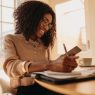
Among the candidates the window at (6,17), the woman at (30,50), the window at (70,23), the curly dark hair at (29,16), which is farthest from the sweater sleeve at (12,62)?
the window at (6,17)

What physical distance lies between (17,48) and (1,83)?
0.30 metres

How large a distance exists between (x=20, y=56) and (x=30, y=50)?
3.1 inches

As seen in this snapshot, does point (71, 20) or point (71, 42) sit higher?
point (71, 20)

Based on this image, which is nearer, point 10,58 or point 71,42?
point 10,58

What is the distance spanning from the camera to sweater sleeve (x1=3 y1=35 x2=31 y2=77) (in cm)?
104

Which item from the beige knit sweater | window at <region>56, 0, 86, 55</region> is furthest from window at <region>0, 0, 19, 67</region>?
the beige knit sweater

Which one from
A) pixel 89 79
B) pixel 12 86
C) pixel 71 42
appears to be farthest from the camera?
pixel 71 42

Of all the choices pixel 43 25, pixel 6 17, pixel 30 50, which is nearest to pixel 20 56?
pixel 30 50

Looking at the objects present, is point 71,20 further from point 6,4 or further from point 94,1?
point 6,4

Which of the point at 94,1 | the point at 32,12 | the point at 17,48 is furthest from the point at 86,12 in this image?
the point at 17,48

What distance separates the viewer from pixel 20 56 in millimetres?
1240

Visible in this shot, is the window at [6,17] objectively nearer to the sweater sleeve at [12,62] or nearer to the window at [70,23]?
the window at [70,23]

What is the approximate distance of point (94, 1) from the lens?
7.45 feet

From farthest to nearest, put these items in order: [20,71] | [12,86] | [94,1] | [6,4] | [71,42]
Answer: [6,4] → [71,42] → [94,1] → [12,86] → [20,71]
